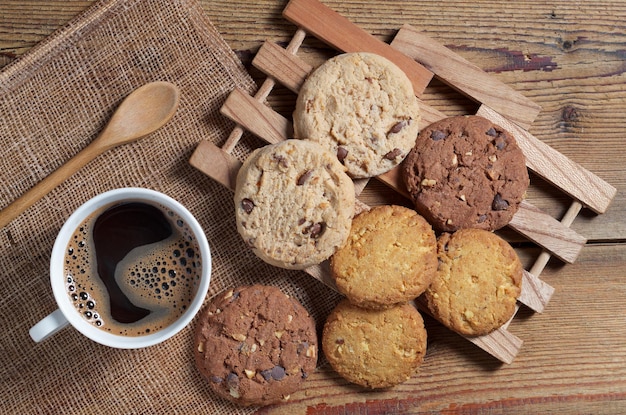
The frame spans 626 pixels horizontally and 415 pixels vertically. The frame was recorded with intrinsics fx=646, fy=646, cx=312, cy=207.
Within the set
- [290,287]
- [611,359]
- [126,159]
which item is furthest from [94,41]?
[611,359]

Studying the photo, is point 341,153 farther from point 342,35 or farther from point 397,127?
point 342,35

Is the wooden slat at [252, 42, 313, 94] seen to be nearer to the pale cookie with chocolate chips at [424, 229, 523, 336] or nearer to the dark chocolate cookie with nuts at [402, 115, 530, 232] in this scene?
the dark chocolate cookie with nuts at [402, 115, 530, 232]

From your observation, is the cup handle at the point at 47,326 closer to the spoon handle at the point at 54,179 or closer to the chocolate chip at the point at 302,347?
the spoon handle at the point at 54,179

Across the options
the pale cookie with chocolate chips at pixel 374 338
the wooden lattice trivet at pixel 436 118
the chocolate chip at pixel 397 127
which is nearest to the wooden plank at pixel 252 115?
the wooden lattice trivet at pixel 436 118

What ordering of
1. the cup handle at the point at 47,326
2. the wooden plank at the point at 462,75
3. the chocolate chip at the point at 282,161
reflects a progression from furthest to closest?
1. the wooden plank at the point at 462,75
2. the chocolate chip at the point at 282,161
3. the cup handle at the point at 47,326

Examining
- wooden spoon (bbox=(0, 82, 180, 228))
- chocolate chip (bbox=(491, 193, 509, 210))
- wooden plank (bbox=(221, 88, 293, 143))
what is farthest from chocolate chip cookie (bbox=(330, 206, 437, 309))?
wooden spoon (bbox=(0, 82, 180, 228))

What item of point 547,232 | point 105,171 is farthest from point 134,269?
point 547,232
